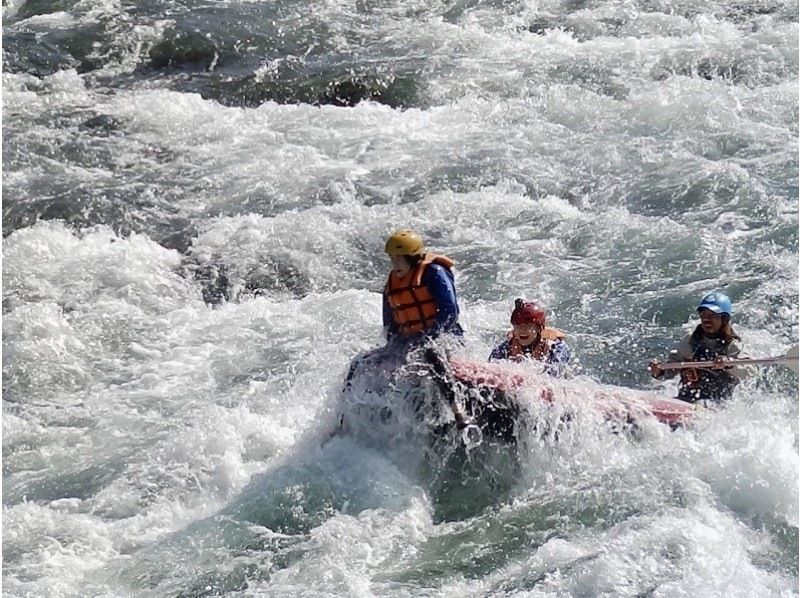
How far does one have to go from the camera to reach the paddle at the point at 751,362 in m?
8.57

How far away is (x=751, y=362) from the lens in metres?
8.62

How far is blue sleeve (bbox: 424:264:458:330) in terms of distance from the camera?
27.6ft

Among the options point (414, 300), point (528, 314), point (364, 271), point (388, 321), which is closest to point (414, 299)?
point (414, 300)

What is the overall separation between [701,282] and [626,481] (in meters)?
3.42

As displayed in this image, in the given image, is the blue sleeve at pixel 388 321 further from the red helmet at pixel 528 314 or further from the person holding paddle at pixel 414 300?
the red helmet at pixel 528 314

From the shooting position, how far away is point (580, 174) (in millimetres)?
12906

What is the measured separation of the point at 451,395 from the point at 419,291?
0.68 m

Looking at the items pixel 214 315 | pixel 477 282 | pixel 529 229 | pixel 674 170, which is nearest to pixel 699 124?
pixel 674 170

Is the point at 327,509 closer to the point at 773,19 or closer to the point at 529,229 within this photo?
the point at 529,229

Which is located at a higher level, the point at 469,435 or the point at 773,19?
the point at 773,19

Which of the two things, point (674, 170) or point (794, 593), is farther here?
point (674, 170)

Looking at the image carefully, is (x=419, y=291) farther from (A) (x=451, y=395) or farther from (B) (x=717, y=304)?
(B) (x=717, y=304)

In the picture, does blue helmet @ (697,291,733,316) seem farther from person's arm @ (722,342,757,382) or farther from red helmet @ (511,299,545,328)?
red helmet @ (511,299,545,328)

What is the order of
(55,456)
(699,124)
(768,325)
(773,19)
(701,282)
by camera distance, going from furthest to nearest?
1. (773,19)
2. (699,124)
3. (701,282)
4. (768,325)
5. (55,456)
